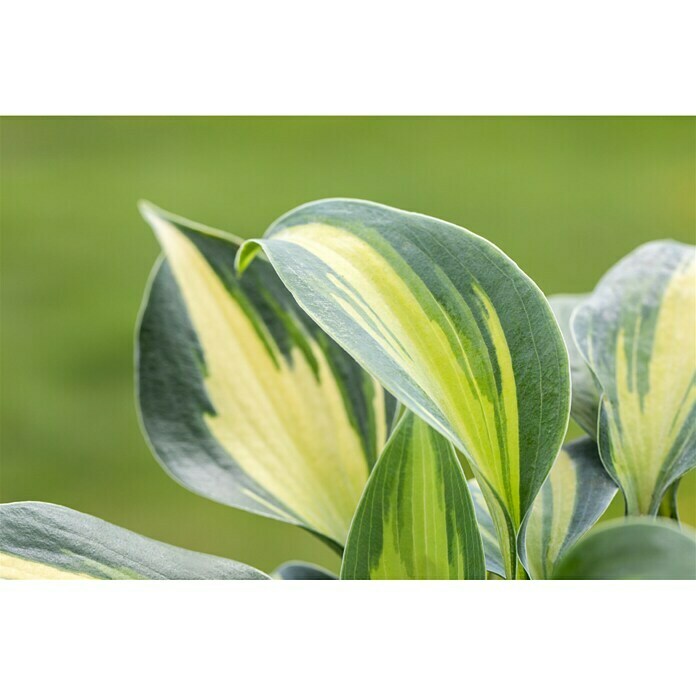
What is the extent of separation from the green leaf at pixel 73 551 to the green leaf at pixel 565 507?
141 mm

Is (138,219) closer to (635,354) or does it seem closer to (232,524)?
(232,524)

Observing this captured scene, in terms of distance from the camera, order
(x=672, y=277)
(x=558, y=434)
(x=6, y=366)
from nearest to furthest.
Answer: (x=558, y=434)
(x=672, y=277)
(x=6, y=366)

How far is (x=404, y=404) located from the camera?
26 cm

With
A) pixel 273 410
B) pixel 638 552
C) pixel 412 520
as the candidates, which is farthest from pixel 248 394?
pixel 638 552

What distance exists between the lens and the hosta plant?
0.95 feet

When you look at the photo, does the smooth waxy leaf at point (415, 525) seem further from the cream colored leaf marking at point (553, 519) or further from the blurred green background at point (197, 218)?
the blurred green background at point (197, 218)

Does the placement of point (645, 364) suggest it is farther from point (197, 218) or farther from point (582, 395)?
point (197, 218)

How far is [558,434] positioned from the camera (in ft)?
0.95

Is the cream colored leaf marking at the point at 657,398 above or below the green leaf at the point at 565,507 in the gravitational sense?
above

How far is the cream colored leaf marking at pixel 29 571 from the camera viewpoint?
295 millimetres

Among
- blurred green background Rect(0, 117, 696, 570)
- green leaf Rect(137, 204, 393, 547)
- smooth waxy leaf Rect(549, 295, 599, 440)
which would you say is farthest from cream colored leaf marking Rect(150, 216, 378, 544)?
blurred green background Rect(0, 117, 696, 570)

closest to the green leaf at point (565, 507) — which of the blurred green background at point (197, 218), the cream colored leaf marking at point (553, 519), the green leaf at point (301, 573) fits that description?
the cream colored leaf marking at point (553, 519)
